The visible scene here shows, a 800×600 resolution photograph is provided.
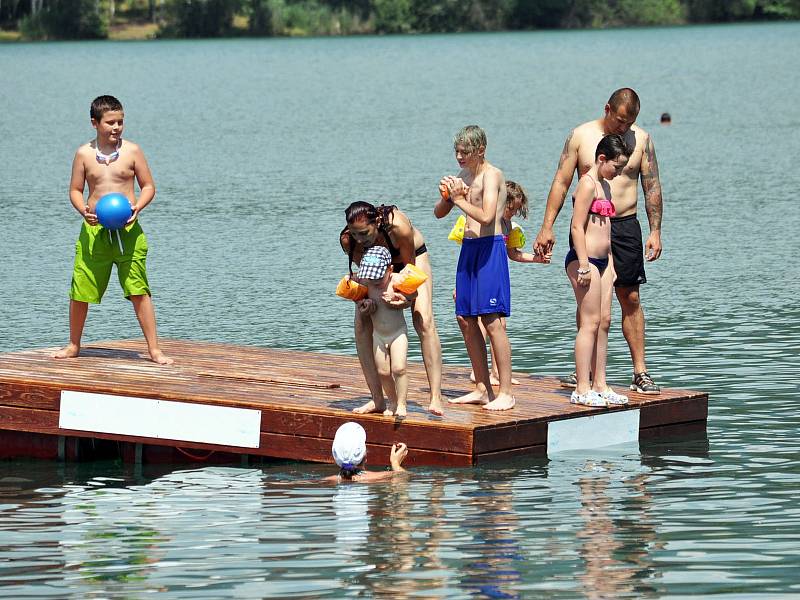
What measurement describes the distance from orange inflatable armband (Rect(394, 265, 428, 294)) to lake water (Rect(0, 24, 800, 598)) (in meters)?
1.24

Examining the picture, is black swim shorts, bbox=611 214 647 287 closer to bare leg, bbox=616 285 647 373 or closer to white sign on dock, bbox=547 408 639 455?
bare leg, bbox=616 285 647 373

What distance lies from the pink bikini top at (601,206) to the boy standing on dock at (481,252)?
0.59 meters

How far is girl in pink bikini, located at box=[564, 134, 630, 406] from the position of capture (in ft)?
36.2

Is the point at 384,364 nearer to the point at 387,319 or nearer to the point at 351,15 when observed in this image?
the point at 387,319

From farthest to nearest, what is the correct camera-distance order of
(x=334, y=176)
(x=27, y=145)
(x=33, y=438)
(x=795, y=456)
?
1. (x=27, y=145)
2. (x=334, y=176)
3. (x=33, y=438)
4. (x=795, y=456)

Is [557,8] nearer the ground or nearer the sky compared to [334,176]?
nearer the sky

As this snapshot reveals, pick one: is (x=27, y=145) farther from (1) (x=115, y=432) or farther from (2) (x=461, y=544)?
(2) (x=461, y=544)

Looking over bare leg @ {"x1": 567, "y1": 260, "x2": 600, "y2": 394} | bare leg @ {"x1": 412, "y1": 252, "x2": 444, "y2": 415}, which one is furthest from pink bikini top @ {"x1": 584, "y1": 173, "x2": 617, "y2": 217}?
bare leg @ {"x1": 412, "y1": 252, "x2": 444, "y2": 415}

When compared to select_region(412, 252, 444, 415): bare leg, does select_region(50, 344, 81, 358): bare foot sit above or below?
below

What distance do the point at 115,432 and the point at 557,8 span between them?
103 meters

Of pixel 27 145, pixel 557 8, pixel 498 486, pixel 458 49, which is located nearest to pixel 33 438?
pixel 498 486

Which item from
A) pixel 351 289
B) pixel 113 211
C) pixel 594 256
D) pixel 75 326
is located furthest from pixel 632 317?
pixel 75 326

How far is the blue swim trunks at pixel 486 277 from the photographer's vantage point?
11.1m

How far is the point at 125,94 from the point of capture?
190 ft
